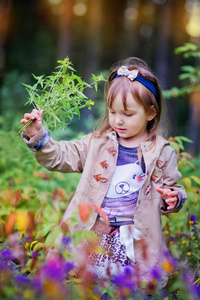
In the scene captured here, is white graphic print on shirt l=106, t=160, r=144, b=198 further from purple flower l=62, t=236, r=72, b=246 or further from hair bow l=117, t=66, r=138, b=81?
purple flower l=62, t=236, r=72, b=246

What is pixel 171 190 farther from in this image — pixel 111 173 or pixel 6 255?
pixel 6 255

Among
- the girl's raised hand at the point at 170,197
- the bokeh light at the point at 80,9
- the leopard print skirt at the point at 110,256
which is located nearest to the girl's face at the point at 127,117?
the girl's raised hand at the point at 170,197

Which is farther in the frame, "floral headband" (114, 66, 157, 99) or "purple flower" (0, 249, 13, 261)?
"floral headband" (114, 66, 157, 99)

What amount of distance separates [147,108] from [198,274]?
1.11 m

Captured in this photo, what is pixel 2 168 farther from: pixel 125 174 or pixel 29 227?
pixel 29 227

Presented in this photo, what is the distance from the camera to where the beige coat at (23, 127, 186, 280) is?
221 centimetres

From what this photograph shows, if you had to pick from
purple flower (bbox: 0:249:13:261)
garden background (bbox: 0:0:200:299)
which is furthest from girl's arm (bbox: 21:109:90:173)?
purple flower (bbox: 0:249:13:261)

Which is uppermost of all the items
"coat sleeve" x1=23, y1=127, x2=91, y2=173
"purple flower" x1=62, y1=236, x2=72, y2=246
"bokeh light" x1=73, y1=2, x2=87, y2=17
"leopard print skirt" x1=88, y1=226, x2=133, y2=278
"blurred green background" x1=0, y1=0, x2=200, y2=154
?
"bokeh light" x1=73, y1=2, x2=87, y2=17

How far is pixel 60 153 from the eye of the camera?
2225 millimetres

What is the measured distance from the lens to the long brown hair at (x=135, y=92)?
7.40 ft

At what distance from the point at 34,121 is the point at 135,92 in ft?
2.24

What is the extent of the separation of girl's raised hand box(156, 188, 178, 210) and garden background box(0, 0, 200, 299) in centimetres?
40

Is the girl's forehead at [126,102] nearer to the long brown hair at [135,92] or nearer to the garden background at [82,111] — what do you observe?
the long brown hair at [135,92]

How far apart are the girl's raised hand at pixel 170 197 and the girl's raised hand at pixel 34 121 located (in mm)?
835
